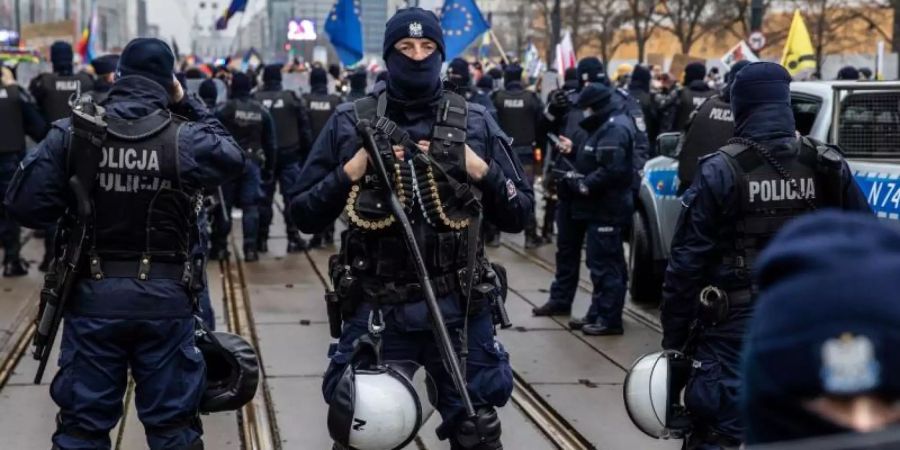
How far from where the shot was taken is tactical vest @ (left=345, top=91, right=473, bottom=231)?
14.8 ft

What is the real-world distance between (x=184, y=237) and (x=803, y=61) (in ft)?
39.6

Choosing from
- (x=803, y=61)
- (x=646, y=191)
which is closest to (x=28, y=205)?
(x=646, y=191)

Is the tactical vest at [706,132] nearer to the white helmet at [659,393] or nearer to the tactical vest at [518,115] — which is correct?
the white helmet at [659,393]

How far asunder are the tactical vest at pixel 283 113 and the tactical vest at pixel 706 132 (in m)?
5.81

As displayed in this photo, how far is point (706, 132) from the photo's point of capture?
29.2 feet

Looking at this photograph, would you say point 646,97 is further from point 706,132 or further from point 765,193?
point 765,193

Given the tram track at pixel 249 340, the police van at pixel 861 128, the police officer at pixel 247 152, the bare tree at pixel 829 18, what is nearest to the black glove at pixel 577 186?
the police van at pixel 861 128

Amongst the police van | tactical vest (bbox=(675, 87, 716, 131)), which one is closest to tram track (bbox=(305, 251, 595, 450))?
the police van

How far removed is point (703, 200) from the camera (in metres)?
4.78

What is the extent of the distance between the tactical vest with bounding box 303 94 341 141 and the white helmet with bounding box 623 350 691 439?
31.5ft

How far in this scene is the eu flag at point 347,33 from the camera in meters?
14.6

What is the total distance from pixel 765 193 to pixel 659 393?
80 cm

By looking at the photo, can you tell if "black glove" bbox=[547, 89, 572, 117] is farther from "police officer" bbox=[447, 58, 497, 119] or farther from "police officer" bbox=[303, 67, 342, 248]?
"police officer" bbox=[303, 67, 342, 248]

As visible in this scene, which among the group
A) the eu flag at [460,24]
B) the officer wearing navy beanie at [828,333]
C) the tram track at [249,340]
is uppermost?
the eu flag at [460,24]
